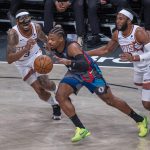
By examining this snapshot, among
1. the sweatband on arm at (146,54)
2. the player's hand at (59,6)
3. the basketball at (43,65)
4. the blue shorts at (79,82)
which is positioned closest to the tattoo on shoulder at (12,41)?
the basketball at (43,65)

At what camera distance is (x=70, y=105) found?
7250mm

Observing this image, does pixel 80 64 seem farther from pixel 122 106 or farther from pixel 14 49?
pixel 14 49

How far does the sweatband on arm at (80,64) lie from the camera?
23.3ft

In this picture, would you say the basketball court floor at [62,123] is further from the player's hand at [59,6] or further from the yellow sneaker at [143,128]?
the player's hand at [59,6]

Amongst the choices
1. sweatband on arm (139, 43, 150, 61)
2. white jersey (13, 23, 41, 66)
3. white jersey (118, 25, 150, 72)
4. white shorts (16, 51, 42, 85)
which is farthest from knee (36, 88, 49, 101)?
sweatband on arm (139, 43, 150, 61)

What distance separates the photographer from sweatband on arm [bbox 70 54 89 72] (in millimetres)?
Answer: 7090

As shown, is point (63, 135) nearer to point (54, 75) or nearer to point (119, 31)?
point (119, 31)

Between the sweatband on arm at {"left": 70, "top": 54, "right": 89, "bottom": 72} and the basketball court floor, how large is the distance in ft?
3.15

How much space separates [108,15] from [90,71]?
6693mm

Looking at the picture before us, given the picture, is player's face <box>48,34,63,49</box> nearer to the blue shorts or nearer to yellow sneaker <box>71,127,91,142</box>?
the blue shorts

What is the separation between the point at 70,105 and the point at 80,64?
558mm

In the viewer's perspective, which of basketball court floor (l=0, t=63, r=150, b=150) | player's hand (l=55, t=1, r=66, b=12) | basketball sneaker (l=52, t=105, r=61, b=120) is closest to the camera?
basketball court floor (l=0, t=63, r=150, b=150)

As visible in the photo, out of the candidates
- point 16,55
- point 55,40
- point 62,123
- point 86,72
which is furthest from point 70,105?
point 16,55

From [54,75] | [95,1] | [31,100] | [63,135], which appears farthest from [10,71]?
[63,135]
